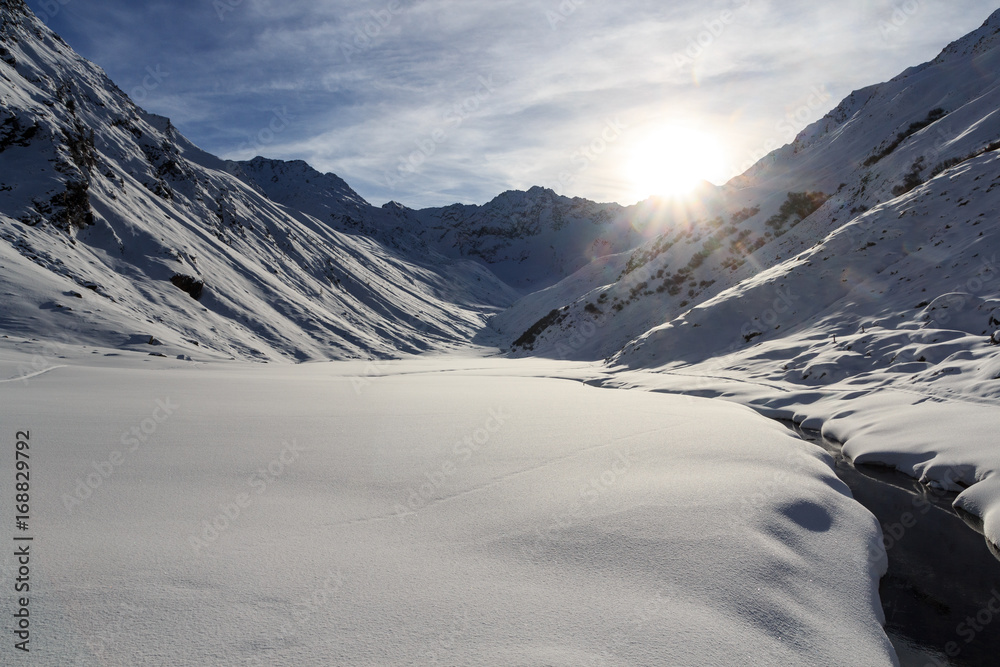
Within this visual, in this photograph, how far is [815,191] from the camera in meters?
40.7

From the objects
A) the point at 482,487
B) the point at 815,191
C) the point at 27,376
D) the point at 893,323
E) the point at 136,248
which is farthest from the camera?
the point at 136,248

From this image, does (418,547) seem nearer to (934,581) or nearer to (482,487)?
(482,487)

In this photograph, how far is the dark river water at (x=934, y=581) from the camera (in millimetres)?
4574

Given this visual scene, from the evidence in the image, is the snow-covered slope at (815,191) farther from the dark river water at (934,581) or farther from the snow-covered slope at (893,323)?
the dark river water at (934,581)

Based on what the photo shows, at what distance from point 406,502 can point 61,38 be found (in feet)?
291

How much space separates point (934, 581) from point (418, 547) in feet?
21.1

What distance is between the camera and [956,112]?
32.1 meters

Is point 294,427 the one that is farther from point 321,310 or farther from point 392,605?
point 321,310

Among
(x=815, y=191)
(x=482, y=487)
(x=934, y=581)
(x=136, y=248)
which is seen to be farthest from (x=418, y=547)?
(x=136, y=248)

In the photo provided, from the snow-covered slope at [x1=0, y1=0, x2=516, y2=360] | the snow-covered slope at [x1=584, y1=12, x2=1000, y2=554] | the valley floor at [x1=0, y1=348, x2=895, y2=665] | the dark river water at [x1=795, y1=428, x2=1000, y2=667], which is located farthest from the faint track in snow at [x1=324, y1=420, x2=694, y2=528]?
the snow-covered slope at [x1=0, y1=0, x2=516, y2=360]

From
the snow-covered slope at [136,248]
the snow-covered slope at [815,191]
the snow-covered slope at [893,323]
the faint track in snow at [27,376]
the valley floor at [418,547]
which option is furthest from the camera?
the snow-covered slope at [815,191]

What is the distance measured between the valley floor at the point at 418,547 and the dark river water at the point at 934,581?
402 millimetres

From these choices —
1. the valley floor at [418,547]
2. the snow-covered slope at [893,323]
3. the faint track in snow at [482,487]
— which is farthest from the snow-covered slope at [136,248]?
the snow-covered slope at [893,323]

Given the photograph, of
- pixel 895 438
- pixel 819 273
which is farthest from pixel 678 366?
pixel 895 438
